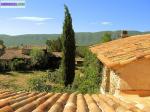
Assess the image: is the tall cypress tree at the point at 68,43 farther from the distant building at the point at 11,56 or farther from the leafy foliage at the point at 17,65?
the distant building at the point at 11,56

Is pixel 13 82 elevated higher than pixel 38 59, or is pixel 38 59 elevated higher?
pixel 38 59

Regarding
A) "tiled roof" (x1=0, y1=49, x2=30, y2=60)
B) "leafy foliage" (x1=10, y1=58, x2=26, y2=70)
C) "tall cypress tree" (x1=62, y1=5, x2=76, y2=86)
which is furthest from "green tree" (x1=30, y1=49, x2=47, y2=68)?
"tall cypress tree" (x1=62, y1=5, x2=76, y2=86)

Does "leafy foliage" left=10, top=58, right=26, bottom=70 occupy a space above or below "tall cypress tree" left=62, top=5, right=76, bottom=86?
below

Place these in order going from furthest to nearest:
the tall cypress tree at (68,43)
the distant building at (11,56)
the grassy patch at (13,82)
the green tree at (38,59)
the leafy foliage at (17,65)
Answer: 1. the distant building at (11,56)
2. the green tree at (38,59)
3. the leafy foliage at (17,65)
4. the tall cypress tree at (68,43)
5. the grassy patch at (13,82)

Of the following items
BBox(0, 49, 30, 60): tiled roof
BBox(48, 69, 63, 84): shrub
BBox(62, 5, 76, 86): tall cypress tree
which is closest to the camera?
BBox(48, 69, 63, 84): shrub

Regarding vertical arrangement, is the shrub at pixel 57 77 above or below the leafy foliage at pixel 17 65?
below

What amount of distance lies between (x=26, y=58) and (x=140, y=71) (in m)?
47.1

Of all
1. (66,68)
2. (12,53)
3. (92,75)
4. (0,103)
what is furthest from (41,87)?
(12,53)

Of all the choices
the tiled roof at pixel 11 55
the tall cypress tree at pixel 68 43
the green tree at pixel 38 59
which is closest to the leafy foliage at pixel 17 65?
the green tree at pixel 38 59

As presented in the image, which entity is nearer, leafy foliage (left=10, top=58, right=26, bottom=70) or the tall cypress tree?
the tall cypress tree

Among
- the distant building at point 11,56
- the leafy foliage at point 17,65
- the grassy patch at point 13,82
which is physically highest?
the distant building at point 11,56

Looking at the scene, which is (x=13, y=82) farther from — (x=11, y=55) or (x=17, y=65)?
(x=11, y=55)

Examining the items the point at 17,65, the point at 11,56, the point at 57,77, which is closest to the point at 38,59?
the point at 17,65

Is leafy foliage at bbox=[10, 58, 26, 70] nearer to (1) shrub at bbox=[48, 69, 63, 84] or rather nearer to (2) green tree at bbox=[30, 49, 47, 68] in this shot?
(2) green tree at bbox=[30, 49, 47, 68]
